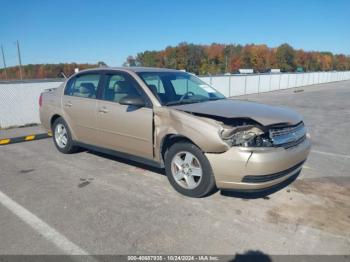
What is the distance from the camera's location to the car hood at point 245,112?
12.1 ft

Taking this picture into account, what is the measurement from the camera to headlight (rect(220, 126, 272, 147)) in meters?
3.51

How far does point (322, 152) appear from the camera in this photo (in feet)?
20.6

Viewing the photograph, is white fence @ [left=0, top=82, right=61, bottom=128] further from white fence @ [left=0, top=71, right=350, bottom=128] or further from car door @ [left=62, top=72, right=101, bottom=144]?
car door @ [left=62, top=72, right=101, bottom=144]

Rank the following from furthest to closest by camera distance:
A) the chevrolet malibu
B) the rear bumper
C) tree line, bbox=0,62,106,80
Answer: tree line, bbox=0,62,106,80, the chevrolet malibu, the rear bumper

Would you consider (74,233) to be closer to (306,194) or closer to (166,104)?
(166,104)

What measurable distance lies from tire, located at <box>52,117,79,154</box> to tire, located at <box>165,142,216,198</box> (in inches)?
99.7

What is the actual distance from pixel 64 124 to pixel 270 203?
4.04m

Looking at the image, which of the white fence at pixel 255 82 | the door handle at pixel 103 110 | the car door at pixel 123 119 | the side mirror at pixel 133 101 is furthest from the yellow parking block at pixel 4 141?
the white fence at pixel 255 82

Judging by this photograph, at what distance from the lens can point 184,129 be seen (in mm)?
3852

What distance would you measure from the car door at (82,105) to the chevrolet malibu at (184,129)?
2 centimetres

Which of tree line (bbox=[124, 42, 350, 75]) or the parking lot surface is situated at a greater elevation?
tree line (bbox=[124, 42, 350, 75])

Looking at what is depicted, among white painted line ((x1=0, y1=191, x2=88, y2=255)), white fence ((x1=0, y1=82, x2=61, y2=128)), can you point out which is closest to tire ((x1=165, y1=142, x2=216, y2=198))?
white painted line ((x1=0, y1=191, x2=88, y2=255))

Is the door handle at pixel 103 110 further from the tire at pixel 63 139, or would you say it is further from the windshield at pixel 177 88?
the tire at pixel 63 139

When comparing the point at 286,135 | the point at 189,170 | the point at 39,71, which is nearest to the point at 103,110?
the point at 189,170
